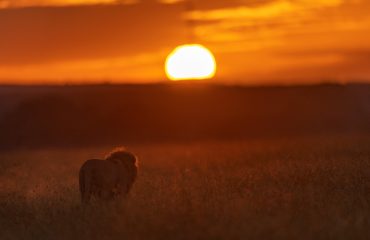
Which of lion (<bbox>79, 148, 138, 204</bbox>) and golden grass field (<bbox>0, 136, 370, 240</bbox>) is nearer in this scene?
golden grass field (<bbox>0, 136, 370, 240</bbox>)

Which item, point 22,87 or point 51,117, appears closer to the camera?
point 51,117

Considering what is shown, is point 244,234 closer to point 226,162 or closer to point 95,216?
point 95,216

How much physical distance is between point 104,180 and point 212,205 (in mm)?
3012

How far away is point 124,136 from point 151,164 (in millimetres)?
33763

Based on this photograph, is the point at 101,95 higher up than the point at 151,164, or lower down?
higher up

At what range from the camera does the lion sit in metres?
16.5

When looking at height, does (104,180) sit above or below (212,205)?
above

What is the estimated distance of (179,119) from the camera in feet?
214

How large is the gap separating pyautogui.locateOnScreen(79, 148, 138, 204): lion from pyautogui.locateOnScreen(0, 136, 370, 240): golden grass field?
0.90 ft

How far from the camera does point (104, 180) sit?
55.1ft

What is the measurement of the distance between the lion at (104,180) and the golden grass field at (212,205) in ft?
0.90

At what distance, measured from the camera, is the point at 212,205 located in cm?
1423

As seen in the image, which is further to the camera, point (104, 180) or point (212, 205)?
point (104, 180)

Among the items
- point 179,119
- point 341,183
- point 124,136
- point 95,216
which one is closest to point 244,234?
point 95,216
